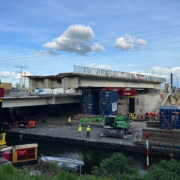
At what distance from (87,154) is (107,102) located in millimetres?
19153

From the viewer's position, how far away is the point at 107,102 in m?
41.3

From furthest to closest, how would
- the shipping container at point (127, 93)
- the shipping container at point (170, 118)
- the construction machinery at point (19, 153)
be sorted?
1. the shipping container at point (127, 93)
2. the shipping container at point (170, 118)
3. the construction machinery at point (19, 153)

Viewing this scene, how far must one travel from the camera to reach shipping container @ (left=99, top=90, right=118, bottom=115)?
4109 centimetres

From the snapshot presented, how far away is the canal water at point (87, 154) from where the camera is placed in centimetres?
1994

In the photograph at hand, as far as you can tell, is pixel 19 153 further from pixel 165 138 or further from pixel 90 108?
pixel 90 108

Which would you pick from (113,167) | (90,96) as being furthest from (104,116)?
(113,167)

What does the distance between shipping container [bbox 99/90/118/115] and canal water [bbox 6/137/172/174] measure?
16.1 metres

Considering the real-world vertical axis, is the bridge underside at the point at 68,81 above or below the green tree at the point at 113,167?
above

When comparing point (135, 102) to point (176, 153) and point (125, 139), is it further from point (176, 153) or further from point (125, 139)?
point (176, 153)

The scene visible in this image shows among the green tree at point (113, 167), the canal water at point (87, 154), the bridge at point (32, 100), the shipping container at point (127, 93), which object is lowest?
the canal water at point (87, 154)

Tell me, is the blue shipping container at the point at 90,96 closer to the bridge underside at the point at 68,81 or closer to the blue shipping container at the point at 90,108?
the blue shipping container at the point at 90,108

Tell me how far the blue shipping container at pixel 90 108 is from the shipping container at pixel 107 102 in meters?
1.45

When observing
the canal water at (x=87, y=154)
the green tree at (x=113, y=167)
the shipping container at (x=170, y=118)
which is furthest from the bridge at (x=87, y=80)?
the green tree at (x=113, y=167)

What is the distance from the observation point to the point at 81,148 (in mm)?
24781
